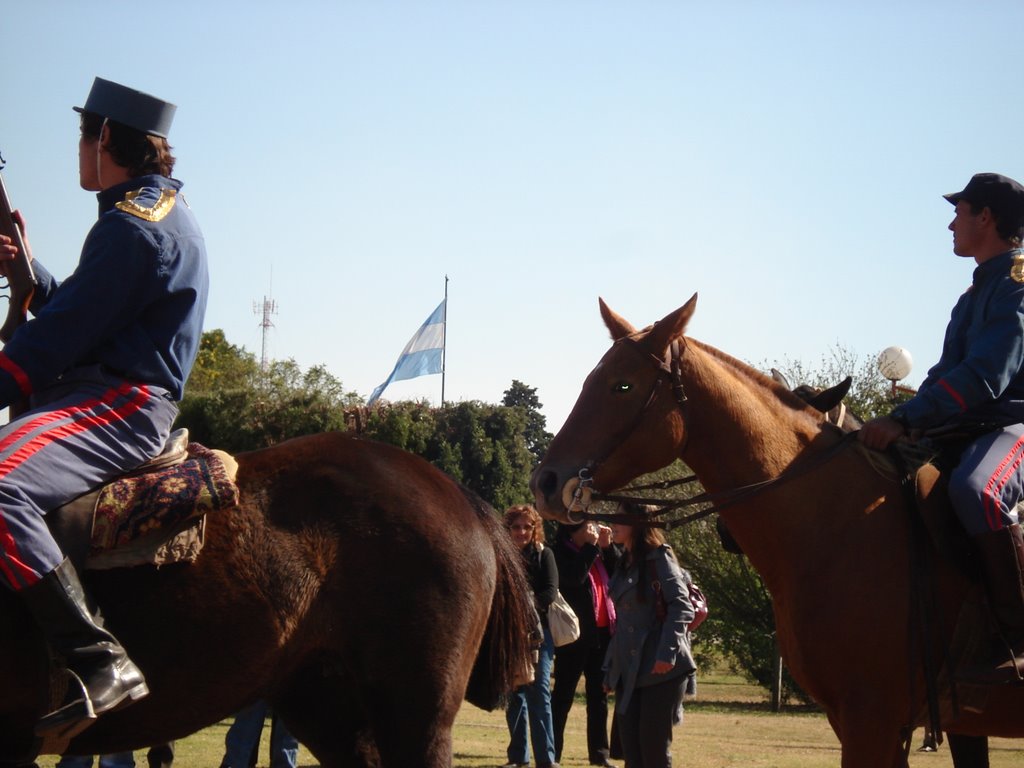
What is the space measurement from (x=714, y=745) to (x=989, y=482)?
33.6ft

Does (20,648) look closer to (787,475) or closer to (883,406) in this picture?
(787,475)

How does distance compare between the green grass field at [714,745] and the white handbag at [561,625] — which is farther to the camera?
the green grass field at [714,745]

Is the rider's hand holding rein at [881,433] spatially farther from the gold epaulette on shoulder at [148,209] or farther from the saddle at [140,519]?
the gold epaulette on shoulder at [148,209]

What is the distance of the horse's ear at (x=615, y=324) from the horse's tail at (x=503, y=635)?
1.16m

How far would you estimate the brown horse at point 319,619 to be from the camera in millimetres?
4449

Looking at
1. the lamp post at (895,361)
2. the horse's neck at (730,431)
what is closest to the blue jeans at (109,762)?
the horse's neck at (730,431)

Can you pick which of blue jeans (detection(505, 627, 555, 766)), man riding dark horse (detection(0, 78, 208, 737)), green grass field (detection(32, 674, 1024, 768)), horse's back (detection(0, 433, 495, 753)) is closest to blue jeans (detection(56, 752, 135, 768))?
Result: green grass field (detection(32, 674, 1024, 768))

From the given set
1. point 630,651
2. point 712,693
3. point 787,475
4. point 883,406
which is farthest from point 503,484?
point 787,475

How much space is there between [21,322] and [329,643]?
192 cm

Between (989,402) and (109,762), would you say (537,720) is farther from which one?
(989,402)

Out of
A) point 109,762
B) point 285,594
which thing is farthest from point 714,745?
point 285,594

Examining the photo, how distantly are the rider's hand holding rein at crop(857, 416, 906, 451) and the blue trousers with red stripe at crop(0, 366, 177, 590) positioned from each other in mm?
3154

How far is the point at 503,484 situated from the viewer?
48750mm

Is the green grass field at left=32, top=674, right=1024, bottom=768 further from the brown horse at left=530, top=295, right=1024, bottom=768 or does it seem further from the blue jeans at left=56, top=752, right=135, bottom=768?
the brown horse at left=530, top=295, right=1024, bottom=768
